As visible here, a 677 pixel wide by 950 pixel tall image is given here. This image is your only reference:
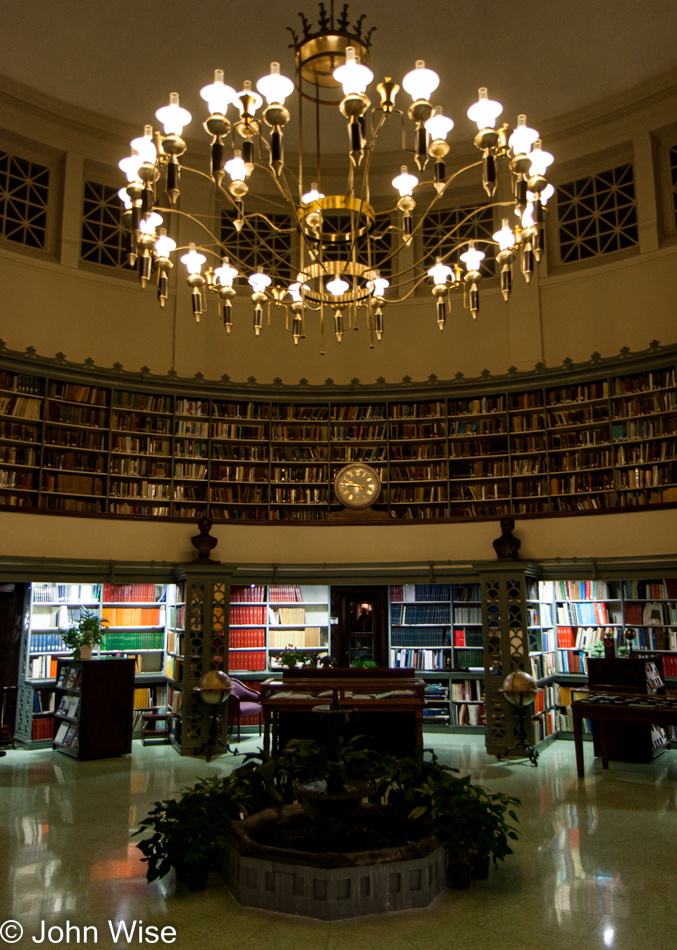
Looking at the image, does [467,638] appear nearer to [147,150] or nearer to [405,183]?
[405,183]

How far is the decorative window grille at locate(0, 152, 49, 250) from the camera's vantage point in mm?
9914

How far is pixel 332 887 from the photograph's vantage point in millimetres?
3816

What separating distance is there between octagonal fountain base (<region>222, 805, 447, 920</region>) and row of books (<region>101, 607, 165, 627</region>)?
230 inches

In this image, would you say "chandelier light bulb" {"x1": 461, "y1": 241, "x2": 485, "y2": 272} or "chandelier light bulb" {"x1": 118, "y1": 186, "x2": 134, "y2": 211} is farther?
"chandelier light bulb" {"x1": 461, "y1": 241, "x2": 485, "y2": 272}

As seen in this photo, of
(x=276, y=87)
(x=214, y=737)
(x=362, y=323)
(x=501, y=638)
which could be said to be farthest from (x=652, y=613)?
(x=276, y=87)

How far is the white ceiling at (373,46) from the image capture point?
865cm

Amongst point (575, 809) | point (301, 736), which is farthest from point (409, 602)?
point (575, 809)

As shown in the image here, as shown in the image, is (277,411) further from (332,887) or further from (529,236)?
(332,887)

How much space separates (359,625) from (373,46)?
24.4 feet

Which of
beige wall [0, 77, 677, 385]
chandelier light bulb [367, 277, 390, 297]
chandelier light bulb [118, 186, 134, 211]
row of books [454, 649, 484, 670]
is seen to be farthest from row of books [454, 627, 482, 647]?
chandelier light bulb [118, 186, 134, 211]

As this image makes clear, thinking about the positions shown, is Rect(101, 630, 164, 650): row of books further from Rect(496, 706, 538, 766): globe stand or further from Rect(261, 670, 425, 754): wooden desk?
Rect(496, 706, 538, 766): globe stand

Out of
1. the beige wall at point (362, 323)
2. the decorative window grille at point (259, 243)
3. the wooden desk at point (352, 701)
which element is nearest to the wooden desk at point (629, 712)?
the wooden desk at point (352, 701)

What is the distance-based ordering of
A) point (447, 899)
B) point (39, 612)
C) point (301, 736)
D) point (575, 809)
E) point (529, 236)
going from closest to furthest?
point (447, 899), point (529, 236), point (575, 809), point (301, 736), point (39, 612)

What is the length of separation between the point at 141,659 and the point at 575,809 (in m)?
5.76
